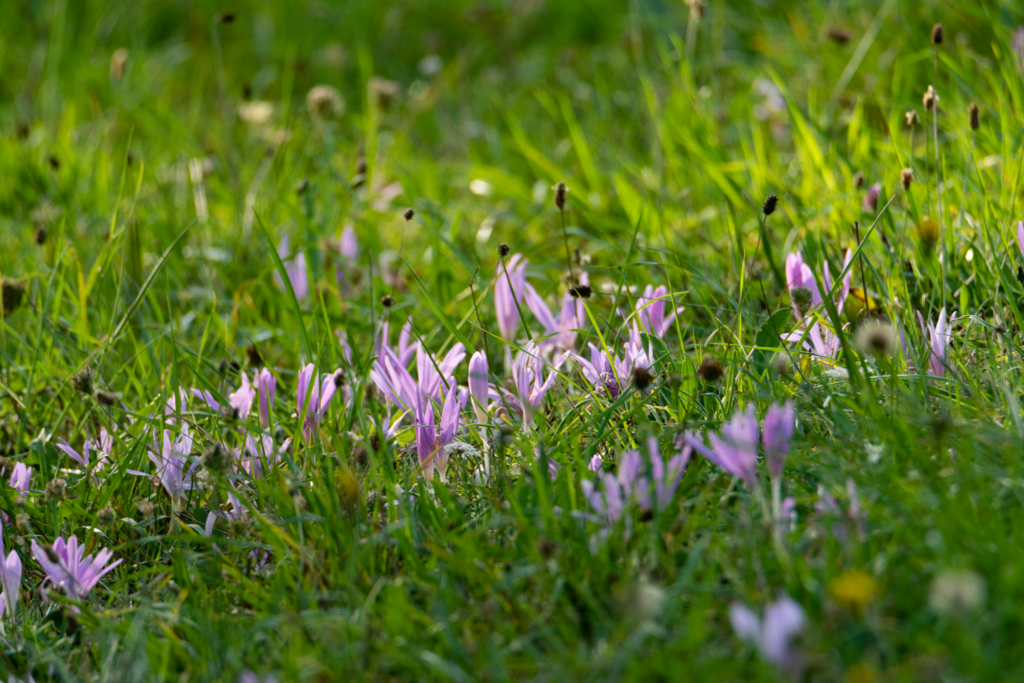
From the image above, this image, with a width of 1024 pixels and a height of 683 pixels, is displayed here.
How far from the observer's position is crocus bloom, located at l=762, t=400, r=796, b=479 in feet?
4.27

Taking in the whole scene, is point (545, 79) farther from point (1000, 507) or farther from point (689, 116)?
point (1000, 507)

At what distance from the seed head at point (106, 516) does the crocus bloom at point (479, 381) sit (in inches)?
26.7

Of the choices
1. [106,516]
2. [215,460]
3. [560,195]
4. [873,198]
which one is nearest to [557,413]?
[560,195]

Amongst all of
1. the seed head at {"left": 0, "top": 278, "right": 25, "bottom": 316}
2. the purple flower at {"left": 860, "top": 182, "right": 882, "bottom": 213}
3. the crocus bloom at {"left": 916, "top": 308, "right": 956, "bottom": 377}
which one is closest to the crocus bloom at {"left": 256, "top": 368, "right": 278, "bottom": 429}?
the seed head at {"left": 0, "top": 278, "right": 25, "bottom": 316}

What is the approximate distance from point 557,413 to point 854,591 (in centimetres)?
94

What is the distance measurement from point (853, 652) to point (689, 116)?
8.21 ft

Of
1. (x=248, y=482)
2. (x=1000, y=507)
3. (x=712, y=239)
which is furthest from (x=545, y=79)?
(x=1000, y=507)

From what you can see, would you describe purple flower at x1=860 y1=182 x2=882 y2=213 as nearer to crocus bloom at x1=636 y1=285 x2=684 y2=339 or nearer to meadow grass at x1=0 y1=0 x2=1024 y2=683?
meadow grass at x1=0 y1=0 x2=1024 y2=683

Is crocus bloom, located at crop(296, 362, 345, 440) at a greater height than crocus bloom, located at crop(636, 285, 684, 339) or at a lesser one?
lesser

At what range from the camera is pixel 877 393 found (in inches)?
62.6

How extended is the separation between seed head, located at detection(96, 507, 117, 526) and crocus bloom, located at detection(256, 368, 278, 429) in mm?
345

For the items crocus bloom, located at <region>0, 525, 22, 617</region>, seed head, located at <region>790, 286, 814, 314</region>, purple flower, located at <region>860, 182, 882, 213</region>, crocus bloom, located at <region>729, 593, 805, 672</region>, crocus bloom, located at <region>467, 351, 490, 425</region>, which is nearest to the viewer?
crocus bloom, located at <region>729, 593, 805, 672</region>

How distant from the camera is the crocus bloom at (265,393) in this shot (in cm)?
184

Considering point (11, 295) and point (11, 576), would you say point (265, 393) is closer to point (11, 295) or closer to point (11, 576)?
point (11, 576)
